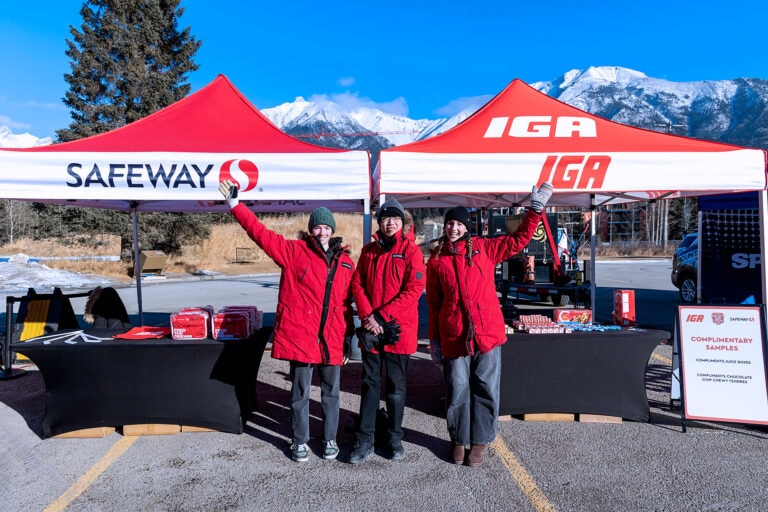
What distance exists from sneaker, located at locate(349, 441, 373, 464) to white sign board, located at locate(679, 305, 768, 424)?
265 centimetres

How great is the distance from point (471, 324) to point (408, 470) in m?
1.14

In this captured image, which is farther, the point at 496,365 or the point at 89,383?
the point at 89,383

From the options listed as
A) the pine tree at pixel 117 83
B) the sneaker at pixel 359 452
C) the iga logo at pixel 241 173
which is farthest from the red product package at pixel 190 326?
the pine tree at pixel 117 83

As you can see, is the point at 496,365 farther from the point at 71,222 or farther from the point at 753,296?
the point at 71,222

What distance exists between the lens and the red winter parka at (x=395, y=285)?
11.0 feet

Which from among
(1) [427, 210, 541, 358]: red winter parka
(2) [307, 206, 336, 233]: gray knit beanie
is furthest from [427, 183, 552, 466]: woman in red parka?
(2) [307, 206, 336, 233]: gray knit beanie

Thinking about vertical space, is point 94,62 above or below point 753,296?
above

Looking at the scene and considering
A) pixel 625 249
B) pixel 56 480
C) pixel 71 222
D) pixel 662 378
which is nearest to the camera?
pixel 56 480

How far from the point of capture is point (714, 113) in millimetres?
145375

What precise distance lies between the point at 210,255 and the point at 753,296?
26.0 metres

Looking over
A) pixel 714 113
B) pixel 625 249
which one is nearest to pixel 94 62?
pixel 625 249

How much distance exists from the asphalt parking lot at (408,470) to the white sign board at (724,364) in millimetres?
230

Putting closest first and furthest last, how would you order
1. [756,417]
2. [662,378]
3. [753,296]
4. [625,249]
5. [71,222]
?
1. [756,417]
2. [662,378]
3. [753,296]
4. [71,222]
5. [625,249]

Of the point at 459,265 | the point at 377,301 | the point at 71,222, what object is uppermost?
the point at 71,222
